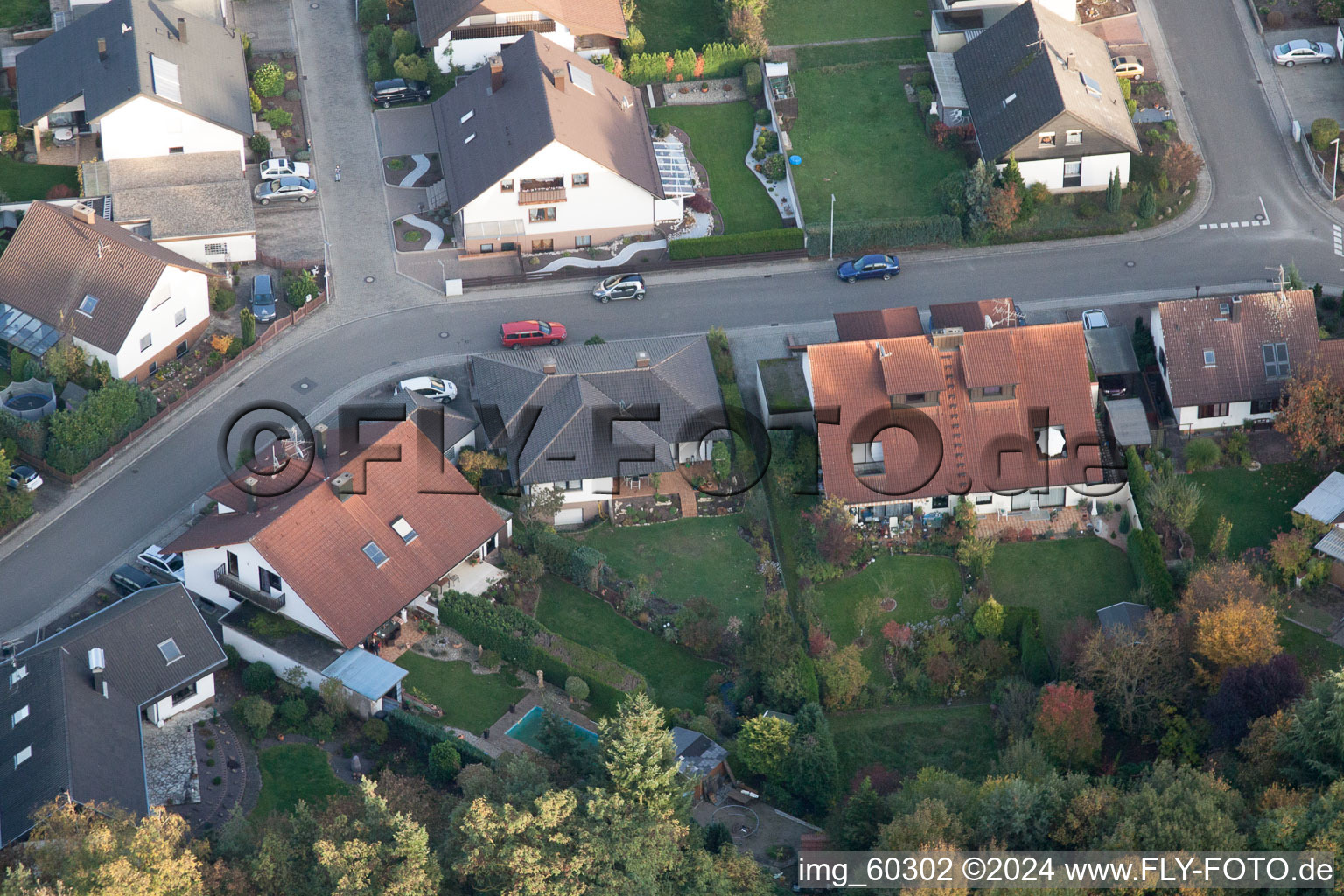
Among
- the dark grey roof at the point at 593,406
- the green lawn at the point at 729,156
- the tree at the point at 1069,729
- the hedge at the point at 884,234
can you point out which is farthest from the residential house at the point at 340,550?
the tree at the point at 1069,729

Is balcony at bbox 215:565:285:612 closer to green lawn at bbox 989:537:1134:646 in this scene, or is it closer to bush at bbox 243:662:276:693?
bush at bbox 243:662:276:693

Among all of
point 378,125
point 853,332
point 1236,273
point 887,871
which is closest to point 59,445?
point 378,125

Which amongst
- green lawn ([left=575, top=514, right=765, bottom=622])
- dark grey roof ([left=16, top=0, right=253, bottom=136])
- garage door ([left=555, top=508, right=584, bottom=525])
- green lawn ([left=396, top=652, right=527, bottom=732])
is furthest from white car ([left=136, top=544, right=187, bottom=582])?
dark grey roof ([left=16, top=0, right=253, bottom=136])

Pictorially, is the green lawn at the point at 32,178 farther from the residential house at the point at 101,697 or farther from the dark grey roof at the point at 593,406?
the residential house at the point at 101,697

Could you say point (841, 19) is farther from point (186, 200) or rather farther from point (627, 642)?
point (627, 642)

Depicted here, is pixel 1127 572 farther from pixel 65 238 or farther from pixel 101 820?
pixel 65 238
